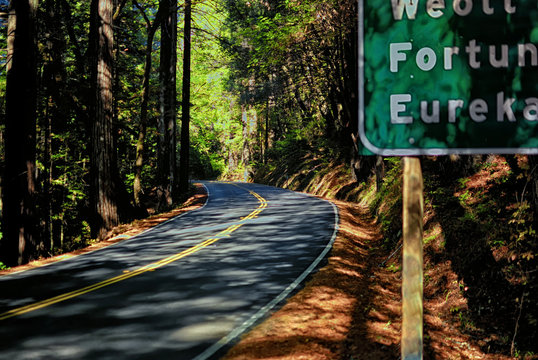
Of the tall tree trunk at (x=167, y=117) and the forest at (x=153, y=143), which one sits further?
the tall tree trunk at (x=167, y=117)

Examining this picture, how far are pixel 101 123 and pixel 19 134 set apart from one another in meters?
3.38

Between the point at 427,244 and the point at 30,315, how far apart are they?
24.6 feet

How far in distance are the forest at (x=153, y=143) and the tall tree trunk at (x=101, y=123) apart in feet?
0.14

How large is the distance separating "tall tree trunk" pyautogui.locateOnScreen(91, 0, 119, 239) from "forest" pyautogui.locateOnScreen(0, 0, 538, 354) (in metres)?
0.04

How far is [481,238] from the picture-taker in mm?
7078

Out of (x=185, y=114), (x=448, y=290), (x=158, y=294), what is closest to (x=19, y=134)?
(x=158, y=294)

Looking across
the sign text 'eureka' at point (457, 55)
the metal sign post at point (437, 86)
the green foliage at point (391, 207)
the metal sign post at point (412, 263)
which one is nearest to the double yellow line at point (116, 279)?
the green foliage at point (391, 207)

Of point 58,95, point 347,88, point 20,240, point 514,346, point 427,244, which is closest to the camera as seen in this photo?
point 514,346

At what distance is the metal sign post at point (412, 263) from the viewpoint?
87.3 inches

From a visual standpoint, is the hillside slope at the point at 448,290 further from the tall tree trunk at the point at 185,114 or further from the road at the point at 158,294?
the tall tree trunk at the point at 185,114

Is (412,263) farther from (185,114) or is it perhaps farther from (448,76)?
(185,114)

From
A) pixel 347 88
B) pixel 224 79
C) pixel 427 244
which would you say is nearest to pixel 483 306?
pixel 427 244

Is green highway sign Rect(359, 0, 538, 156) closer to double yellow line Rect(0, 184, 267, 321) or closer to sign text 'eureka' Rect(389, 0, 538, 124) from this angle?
sign text 'eureka' Rect(389, 0, 538, 124)

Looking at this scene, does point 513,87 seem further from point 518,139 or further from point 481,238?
point 481,238
